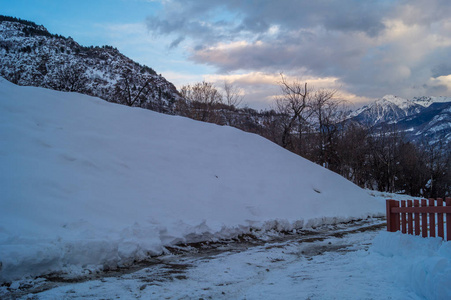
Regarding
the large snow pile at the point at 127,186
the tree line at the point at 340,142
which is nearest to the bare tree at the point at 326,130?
the tree line at the point at 340,142

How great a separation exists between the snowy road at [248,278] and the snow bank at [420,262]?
0.14 meters

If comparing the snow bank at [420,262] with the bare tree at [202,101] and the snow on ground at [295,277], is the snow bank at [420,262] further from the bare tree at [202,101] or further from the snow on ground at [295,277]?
the bare tree at [202,101]

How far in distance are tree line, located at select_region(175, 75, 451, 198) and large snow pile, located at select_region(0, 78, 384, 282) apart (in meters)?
17.1

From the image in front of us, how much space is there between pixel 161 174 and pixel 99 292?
5937mm

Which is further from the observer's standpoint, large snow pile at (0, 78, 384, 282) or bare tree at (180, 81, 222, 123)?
bare tree at (180, 81, 222, 123)

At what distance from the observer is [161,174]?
983cm

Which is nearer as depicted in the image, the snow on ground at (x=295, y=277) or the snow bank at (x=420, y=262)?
the snow bank at (x=420, y=262)

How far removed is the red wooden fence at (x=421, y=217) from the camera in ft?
16.6

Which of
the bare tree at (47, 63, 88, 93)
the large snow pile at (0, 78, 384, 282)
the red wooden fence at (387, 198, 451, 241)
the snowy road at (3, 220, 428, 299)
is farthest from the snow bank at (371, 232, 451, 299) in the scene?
the bare tree at (47, 63, 88, 93)

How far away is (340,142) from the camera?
35.8 m

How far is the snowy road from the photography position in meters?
3.88

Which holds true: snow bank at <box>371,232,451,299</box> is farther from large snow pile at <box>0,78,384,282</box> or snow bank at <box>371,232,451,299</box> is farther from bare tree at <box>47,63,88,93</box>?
bare tree at <box>47,63,88,93</box>

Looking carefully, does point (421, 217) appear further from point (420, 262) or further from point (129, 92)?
point (129, 92)

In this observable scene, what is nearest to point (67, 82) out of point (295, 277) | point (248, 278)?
point (248, 278)
